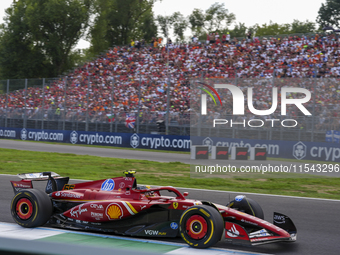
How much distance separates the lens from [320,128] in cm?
1483

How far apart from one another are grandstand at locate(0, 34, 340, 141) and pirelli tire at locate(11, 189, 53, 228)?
10.6 metres

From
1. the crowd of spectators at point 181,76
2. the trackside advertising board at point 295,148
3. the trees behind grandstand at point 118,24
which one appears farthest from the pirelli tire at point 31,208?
the trees behind grandstand at point 118,24

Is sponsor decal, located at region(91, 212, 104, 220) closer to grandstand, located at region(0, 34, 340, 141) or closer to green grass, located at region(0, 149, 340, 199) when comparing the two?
green grass, located at region(0, 149, 340, 199)

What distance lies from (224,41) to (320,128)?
1237 cm

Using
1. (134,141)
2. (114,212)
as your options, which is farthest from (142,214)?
(134,141)

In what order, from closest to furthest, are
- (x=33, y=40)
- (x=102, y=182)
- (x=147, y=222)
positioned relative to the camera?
1. (x=147, y=222)
2. (x=102, y=182)
3. (x=33, y=40)

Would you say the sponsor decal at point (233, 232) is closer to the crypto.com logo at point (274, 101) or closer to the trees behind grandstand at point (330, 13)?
the crypto.com logo at point (274, 101)

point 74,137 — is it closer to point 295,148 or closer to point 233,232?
point 295,148

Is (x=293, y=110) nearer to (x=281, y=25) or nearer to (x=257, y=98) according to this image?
(x=257, y=98)

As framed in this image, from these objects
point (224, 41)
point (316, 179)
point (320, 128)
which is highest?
point (224, 41)

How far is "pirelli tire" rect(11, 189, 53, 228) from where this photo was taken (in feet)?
17.6

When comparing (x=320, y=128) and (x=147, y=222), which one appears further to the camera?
(x=320, y=128)

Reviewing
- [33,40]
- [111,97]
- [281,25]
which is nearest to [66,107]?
[111,97]

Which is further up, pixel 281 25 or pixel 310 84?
pixel 281 25
